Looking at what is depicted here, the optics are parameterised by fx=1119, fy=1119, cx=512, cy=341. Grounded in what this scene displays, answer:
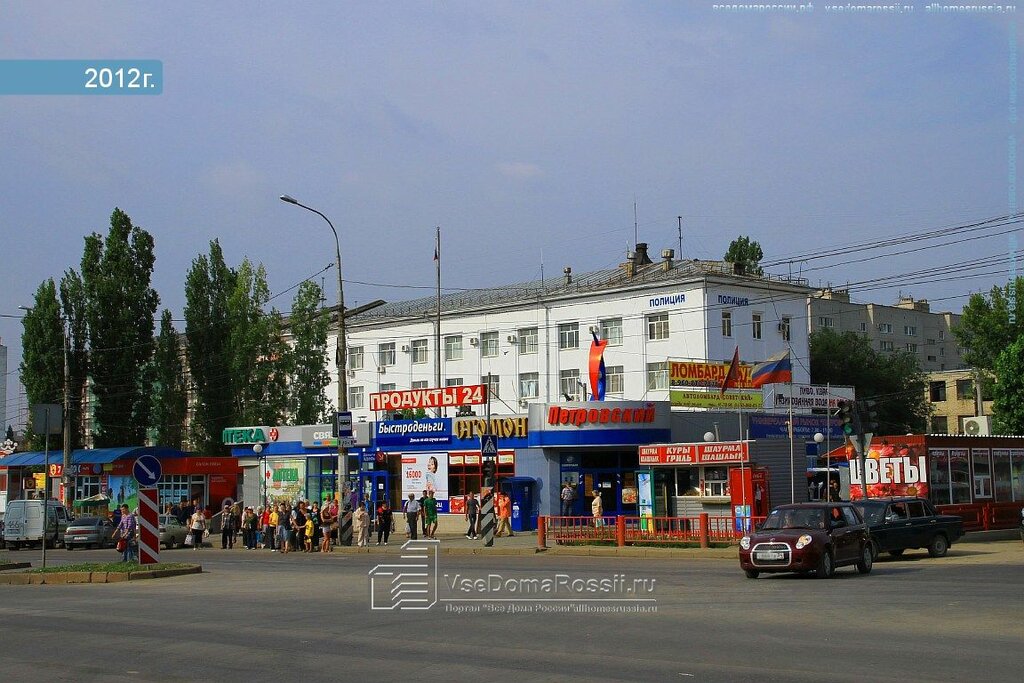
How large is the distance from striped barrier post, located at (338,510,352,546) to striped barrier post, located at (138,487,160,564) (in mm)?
12087

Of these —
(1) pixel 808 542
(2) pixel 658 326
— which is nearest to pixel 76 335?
(2) pixel 658 326

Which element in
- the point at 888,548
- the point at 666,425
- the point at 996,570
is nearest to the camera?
the point at 996,570

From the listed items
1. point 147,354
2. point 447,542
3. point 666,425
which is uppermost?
point 147,354

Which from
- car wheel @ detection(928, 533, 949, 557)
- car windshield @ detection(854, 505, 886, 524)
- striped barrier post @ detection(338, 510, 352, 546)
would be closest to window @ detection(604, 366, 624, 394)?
striped barrier post @ detection(338, 510, 352, 546)

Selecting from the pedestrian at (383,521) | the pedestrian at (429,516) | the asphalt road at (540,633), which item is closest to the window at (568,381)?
the pedestrian at (429,516)

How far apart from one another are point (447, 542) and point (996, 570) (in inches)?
752

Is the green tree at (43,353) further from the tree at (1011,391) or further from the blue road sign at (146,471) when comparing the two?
the tree at (1011,391)

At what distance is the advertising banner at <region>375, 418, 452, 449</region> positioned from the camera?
47.2m

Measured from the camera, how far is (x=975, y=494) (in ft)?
119

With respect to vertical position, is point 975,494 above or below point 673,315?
below

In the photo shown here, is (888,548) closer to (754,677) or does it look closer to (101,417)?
(754,677)

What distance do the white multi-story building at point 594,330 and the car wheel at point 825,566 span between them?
39416mm

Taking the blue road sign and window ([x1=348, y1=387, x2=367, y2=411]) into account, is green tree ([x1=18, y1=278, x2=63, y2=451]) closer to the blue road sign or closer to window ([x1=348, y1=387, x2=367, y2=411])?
window ([x1=348, y1=387, x2=367, y2=411])

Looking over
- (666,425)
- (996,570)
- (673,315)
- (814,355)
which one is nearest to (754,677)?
(996,570)
